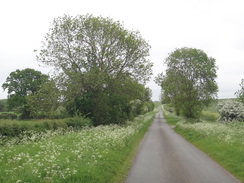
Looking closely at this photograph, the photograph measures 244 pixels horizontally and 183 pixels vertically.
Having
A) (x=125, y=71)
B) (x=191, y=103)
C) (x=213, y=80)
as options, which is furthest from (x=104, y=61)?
(x=213, y=80)

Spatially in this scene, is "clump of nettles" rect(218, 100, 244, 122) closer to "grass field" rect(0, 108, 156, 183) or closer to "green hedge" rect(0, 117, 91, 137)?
"green hedge" rect(0, 117, 91, 137)

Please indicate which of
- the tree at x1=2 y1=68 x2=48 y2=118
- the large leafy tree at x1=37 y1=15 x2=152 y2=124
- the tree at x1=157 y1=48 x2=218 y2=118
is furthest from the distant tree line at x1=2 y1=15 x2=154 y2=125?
the tree at x1=2 y1=68 x2=48 y2=118

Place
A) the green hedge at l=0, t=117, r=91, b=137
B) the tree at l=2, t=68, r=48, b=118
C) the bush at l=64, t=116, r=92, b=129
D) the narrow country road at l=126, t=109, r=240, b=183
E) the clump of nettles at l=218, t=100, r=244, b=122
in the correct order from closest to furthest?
1. the narrow country road at l=126, t=109, r=240, b=183
2. the green hedge at l=0, t=117, r=91, b=137
3. the bush at l=64, t=116, r=92, b=129
4. the clump of nettles at l=218, t=100, r=244, b=122
5. the tree at l=2, t=68, r=48, b=118

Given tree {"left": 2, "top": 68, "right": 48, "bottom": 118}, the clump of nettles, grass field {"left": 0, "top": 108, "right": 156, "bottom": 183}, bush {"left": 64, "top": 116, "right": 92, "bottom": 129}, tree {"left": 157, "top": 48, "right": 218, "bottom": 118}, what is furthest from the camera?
tree {"left": 2, "top": 68, "right": 48, "bottom": 118}

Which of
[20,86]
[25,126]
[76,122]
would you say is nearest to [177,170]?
[25,126]

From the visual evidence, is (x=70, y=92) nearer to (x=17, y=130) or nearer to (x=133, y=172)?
(x=17, y=130)

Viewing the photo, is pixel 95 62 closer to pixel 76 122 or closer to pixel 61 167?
pixel 76 122

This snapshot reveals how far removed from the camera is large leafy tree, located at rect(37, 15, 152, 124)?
31.0 m

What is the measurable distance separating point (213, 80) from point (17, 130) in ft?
135

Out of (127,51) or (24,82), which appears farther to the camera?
(24,82)

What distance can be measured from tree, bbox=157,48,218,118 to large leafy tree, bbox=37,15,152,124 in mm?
14110

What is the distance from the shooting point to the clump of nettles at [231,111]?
40.0 metres

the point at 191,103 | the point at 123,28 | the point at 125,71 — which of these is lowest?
the point at 191,103

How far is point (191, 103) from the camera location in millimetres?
47000
